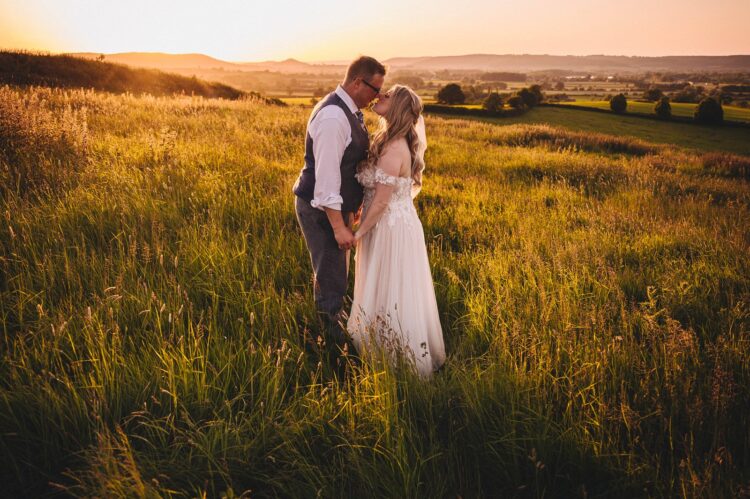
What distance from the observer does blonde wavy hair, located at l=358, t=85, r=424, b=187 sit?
3.31m

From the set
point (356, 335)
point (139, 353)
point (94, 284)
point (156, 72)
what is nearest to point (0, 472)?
point (139, 353)

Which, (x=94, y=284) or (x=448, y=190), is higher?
(x=448, y=190)

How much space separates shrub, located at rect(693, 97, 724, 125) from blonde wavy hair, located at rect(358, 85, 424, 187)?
6587 cm

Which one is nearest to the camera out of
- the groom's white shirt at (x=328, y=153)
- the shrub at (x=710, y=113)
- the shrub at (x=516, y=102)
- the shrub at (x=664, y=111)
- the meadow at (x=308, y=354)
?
the meadow at (x=308, y=354)

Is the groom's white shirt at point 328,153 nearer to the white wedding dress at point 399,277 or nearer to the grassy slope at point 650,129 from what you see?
the white wedding dress at point 399,277

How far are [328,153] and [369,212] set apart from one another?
2.02 ft

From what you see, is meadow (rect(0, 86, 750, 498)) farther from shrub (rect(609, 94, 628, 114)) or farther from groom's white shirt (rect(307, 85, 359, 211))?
shrub (rect(609, 94, 628, 114))

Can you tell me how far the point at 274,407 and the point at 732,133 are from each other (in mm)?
62138

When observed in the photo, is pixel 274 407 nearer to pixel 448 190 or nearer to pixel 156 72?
pixel 448 190

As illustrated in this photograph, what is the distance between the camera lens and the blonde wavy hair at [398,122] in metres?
3.31

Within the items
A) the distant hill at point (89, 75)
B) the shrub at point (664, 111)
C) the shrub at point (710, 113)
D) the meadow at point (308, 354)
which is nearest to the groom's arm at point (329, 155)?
the meadow at point (308, 354)

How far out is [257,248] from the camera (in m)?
4.33

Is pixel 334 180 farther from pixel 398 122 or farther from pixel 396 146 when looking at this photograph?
pixel 398 122

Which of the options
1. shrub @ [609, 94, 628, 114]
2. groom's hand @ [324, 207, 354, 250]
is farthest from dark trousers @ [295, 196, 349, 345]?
shrub @ [609, 94, 628, 114]
